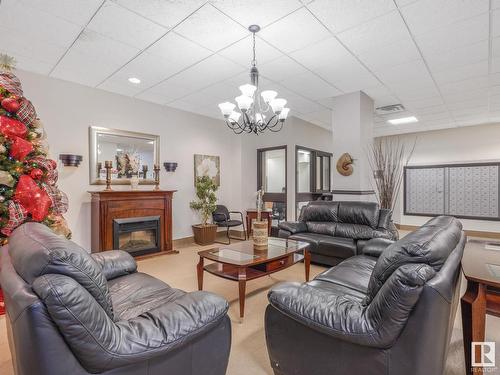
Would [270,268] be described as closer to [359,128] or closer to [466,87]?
[359,128]

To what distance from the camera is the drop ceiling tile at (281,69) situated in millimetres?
3245

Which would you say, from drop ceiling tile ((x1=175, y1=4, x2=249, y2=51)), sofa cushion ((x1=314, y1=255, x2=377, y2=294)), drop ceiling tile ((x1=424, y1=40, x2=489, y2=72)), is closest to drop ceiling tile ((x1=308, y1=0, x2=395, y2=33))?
drop ceiling tile ((x1=175, y1=4, x2=249, y2=51))

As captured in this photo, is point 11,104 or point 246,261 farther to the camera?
point 11,104

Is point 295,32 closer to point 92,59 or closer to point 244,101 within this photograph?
point 244,101

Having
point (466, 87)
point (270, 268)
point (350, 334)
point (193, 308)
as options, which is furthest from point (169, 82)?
point (466, 87)

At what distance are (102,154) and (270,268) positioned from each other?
3329 millimetres

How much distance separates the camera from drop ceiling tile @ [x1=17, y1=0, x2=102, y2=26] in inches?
86.5

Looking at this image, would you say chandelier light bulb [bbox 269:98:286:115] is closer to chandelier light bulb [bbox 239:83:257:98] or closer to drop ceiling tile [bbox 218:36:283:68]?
chandelier light bulb [bbox 239:83:257:98]

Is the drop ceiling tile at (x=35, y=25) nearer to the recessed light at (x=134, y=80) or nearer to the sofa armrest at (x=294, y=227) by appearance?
the recessed light at (x=134, y=80)

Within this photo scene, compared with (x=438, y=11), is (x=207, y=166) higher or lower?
lower

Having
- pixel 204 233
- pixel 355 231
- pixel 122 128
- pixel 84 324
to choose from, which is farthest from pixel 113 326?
pixel 204 233

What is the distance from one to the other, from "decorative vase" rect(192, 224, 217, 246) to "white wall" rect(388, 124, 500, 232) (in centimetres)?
526

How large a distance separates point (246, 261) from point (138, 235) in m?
2.77

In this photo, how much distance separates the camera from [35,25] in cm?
252
